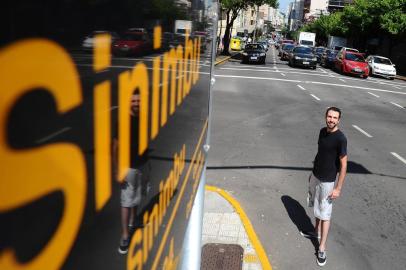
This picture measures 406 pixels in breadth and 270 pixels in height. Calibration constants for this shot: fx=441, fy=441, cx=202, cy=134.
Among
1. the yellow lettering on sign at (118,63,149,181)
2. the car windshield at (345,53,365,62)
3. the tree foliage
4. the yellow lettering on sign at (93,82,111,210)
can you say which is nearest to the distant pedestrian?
the yellow lettering on sign at (118,63,149,181)

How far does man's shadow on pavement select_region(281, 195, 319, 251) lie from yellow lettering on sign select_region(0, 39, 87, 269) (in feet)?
16.9

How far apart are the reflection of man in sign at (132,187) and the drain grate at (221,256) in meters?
3.86

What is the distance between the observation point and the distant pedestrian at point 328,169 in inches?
203

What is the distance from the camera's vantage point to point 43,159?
76 cm

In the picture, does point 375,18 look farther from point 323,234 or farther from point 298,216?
point 323,234

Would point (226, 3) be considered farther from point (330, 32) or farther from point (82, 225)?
point (330, 32)

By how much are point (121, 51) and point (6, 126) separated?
464mm

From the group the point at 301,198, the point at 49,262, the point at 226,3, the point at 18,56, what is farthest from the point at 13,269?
the point at 226,3

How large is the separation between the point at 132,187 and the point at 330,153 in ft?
14.3

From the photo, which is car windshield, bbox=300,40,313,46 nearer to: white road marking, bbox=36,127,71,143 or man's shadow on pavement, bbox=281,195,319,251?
man's shadow on pavement, bbox=281,195,319,251

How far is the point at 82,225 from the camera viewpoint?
36.5 inches

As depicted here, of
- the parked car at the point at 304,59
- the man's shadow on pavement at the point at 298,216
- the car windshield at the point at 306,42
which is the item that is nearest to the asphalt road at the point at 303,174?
the man's shadow on pavement at the point at 298,216

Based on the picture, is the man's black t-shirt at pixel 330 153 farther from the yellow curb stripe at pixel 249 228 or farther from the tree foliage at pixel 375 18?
the tree foliage at pixel 375 18

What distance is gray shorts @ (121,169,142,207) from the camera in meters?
1.17
